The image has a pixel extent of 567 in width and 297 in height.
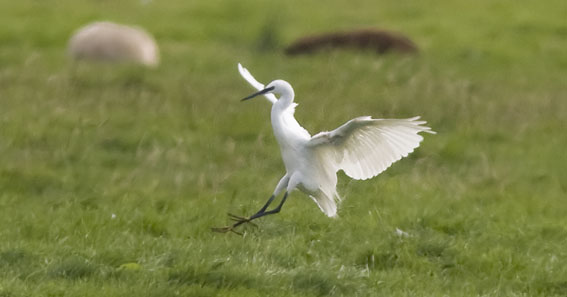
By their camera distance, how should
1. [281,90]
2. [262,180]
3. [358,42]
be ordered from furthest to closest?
[358,42] < [262,180] < [281,90]

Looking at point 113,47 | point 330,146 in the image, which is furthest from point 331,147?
point 113,47

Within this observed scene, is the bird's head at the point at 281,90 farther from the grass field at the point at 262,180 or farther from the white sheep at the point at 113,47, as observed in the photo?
the white sheep at the point at 113,47

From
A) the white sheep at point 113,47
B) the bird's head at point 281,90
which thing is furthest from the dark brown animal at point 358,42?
the bird's head at point 281,90

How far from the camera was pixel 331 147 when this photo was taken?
616 cm

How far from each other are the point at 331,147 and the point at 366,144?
0.21m

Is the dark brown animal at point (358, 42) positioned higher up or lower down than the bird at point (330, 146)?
lower down

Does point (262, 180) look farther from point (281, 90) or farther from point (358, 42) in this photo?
point (358, 42)

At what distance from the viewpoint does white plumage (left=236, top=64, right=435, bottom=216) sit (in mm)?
6051

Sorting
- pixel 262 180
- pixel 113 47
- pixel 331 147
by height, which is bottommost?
pixel 113 47

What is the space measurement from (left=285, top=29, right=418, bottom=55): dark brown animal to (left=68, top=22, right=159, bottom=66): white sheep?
2.43m

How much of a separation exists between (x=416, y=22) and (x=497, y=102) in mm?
8519

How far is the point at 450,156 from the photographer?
1047 cm

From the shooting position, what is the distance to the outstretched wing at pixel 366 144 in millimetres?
5974

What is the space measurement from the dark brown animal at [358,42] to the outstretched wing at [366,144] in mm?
10552
